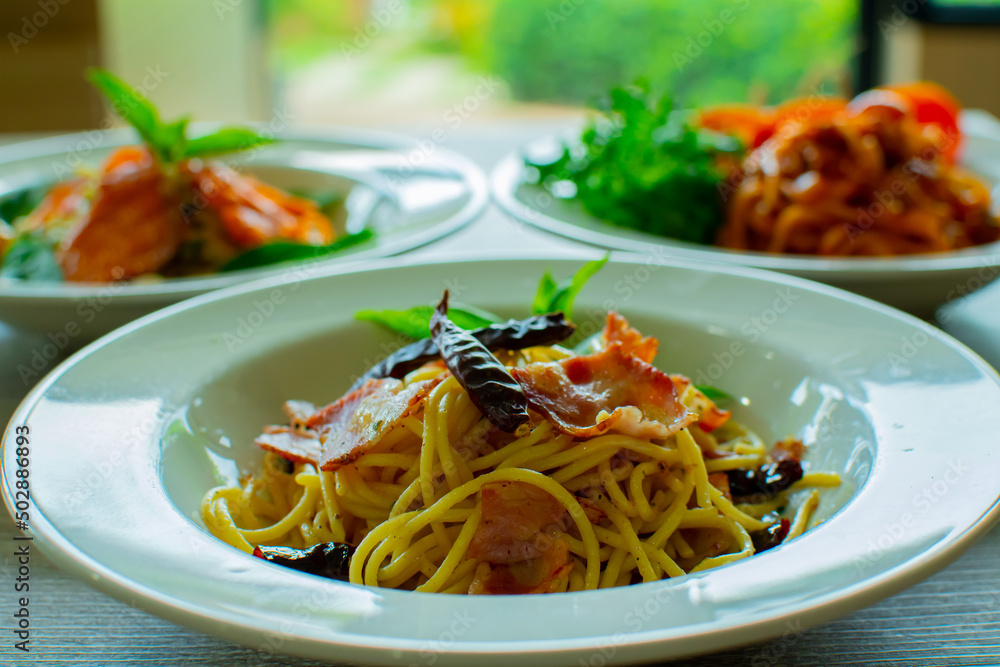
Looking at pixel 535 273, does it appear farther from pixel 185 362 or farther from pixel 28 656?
pixel 28 656

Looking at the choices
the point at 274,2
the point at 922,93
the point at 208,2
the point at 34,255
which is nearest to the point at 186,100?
the point at 208,2

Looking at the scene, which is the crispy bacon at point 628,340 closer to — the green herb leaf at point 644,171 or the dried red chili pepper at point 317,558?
the dried red chili pepper at point 317,558

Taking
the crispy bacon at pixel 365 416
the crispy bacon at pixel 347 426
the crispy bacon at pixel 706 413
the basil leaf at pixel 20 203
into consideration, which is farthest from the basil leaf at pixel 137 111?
the crispy bacon at pixel 706 413

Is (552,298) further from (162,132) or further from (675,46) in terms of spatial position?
(675,46)

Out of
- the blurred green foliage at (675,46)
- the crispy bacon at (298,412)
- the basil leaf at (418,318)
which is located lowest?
the blurred green foliage at (675,46)

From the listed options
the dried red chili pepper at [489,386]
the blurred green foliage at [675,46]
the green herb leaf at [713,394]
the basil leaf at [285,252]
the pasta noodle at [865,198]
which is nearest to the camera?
the dried red chili pepper at [489,386]

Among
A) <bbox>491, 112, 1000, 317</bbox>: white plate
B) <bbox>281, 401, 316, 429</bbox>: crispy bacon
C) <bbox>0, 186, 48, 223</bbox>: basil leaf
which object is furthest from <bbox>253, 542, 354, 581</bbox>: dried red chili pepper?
<bbox>0, 186, 48, 223</bbox>: basil leaf
